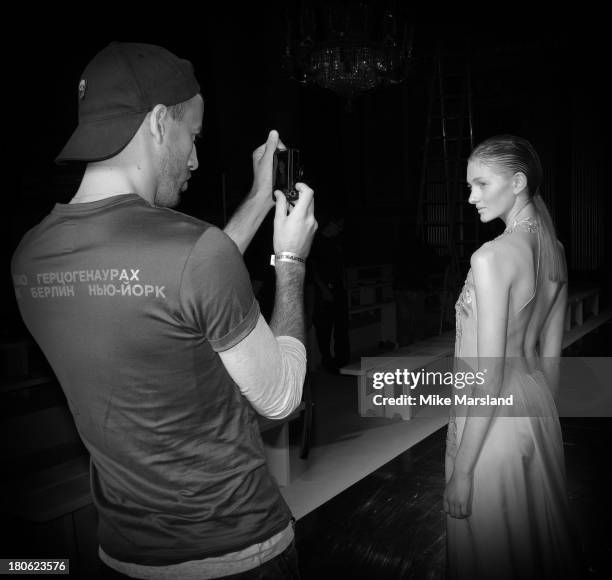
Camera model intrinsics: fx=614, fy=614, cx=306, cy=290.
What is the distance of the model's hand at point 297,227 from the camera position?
0.98 m

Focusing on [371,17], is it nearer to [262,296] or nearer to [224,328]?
[262,296]

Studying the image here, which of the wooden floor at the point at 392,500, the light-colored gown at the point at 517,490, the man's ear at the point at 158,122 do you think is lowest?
the wooden floor at the point at 392,500

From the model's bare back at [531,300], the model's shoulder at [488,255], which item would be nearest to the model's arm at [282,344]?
the model's shoulder at [488,255]

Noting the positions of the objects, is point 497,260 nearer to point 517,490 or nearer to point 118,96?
point 517,490

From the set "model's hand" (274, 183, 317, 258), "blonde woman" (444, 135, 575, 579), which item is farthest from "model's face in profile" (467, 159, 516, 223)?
"model's hand" (274, 183, 317, 258)

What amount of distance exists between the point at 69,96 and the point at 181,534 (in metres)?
5.03

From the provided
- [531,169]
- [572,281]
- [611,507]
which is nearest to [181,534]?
[531,169]

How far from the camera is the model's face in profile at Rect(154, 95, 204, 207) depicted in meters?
0.89

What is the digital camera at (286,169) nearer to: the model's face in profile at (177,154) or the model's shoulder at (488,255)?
the model's face in profile at (177,154)

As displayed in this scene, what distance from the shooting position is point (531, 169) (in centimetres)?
166

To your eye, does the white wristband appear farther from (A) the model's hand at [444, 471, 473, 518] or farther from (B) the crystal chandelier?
(B) the crystal chandelier

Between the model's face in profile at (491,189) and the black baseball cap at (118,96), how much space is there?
3.36ft

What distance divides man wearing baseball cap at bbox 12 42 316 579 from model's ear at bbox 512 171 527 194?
3.21ft

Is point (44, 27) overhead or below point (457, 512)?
overhead
